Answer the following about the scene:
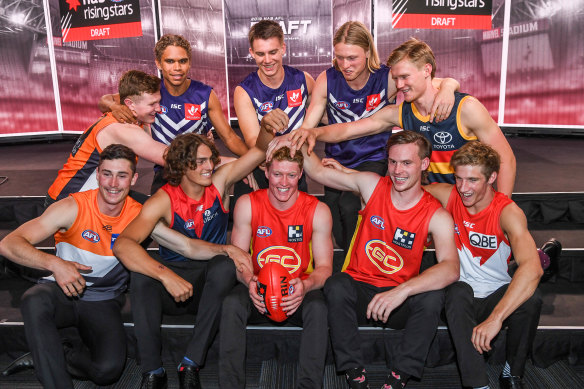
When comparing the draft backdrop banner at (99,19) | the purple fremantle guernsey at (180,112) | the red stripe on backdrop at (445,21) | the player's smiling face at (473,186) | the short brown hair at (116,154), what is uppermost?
the draft backdrop banner at (99,19)

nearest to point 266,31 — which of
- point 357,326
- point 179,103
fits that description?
point 179,103

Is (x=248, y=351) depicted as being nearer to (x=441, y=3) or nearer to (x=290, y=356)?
(x=290, y=356)

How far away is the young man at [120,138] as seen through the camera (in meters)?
3.02

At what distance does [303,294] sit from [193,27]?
547cm

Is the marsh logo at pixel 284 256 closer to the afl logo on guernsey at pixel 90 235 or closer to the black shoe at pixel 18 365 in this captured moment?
the afl logo on guernsey at pixel 90 235

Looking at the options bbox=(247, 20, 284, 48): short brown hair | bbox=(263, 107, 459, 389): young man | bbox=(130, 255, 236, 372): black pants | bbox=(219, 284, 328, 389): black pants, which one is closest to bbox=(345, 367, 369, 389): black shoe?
bbox=(263, 107, 459, 389): young man

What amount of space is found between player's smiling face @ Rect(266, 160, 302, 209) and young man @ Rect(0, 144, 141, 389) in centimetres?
75

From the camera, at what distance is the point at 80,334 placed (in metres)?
2.64

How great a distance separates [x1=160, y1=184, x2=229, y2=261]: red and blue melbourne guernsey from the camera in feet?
9.10

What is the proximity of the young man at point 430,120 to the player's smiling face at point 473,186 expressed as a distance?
280 millimetres

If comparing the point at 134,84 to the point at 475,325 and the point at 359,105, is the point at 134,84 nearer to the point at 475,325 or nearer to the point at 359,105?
the point at 359,105

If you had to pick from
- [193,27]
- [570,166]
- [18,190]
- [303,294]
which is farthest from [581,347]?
[193,27]

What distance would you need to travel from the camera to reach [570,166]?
4973mm

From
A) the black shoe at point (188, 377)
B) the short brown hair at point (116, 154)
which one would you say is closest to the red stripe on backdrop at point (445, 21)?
the short brown hair at point (116, 154)
